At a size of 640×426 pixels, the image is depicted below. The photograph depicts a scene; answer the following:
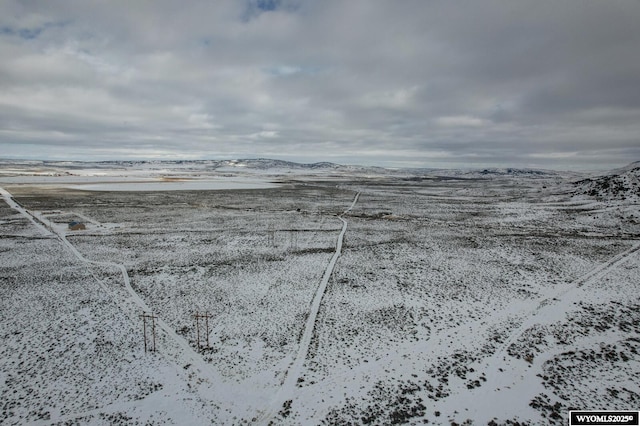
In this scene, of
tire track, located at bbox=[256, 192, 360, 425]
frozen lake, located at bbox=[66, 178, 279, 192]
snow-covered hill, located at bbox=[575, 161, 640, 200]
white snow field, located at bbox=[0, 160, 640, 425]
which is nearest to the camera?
tire track, located at bbox=[256, 192, 360, 425]

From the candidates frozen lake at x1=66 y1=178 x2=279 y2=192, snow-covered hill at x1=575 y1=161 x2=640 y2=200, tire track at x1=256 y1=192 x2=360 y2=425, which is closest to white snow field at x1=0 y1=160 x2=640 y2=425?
tire track at x1=256 y1=192 x2=360 y2=425

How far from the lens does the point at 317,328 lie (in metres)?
16.9

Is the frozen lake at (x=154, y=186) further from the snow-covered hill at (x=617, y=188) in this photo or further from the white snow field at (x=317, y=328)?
the snow-covered hill at (x=617, y=188)

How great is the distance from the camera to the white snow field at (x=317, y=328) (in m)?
11.8

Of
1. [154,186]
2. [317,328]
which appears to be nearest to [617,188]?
[317,328]

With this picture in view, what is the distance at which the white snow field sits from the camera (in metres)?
11.8

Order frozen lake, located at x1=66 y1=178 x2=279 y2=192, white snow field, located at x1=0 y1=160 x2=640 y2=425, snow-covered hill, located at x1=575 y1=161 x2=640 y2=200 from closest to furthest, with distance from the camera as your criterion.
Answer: white snow field, located at x1=0 y1=160 x2=640 y2=425 < snow-covered hill, located at x1=575 y1=161 x2=640 y2=200 < frozen lake, located at x1=66 y1=178 x2=279 y2=192

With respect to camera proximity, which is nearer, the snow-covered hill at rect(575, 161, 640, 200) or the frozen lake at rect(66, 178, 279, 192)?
the snow-covered hill at rect(575, 161, 640, 200)

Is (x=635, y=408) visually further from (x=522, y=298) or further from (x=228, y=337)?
(x=228, y=337)

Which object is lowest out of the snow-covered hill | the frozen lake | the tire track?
the tire track

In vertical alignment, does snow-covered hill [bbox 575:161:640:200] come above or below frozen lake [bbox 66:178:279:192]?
above

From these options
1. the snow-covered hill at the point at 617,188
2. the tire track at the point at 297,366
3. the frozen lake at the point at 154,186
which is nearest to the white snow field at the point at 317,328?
A: the tire track at the point at 297,366

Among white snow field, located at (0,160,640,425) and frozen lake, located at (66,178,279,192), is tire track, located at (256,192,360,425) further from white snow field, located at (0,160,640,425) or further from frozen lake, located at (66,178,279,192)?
frozen lake, located at (66,178,279,192)

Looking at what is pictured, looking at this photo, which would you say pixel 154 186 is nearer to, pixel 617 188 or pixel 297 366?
pixel 297 366
